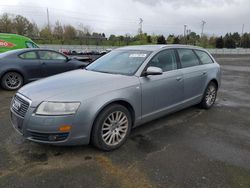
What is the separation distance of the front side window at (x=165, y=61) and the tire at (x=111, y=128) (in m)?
1.05

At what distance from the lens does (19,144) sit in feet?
11.9

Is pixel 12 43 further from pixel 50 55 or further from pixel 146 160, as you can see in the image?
pixel 146 160

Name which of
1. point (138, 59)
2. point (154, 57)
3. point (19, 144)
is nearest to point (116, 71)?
point (138, 59)

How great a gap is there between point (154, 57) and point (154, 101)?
2.56ft

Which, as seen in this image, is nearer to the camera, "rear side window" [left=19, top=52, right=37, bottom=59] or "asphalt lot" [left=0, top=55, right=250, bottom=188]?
"asphalt lot" [left=0, top=55, right=250, bottom=188]

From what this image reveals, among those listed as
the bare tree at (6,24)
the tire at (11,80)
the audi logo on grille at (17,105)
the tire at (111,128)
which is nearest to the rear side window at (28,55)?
the tire at (11,80)

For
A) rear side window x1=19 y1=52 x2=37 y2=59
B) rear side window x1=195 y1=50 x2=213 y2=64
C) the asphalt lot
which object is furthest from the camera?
rear side window x1=19 y1=52 x2=37 y2=59

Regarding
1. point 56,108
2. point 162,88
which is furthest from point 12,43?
point 56,108

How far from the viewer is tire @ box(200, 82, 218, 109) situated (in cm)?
547

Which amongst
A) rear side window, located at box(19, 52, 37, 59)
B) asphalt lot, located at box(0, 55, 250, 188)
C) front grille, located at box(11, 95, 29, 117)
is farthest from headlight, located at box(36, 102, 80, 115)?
rear side window, located at box(19, 52, 37, 59)

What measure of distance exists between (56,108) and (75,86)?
0.47 metres

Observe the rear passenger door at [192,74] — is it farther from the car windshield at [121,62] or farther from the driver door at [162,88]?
the car windshield at [121,62]

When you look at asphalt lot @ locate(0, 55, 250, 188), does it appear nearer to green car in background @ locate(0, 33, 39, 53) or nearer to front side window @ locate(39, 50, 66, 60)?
front side window @ locate(39, 50, 66, 60)

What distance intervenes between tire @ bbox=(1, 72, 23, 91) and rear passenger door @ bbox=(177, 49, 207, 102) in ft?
17.6
